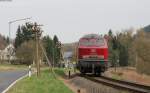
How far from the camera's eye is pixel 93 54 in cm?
4712

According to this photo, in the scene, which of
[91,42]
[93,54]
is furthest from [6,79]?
[91,42]

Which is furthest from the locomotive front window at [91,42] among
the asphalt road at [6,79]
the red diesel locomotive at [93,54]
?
the asphalt road at [6,79]

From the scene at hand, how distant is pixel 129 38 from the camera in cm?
18425

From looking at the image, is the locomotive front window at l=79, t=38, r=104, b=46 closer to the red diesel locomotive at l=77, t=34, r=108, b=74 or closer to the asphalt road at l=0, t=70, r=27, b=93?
the red diesel locomotive at l=77, t=34, r=108, b=74

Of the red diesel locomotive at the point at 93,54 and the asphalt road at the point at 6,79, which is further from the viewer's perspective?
the red diesel locomotive at the point at 93,54

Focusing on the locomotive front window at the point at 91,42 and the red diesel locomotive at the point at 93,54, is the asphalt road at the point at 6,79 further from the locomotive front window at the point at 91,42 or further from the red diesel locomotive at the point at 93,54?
the locomotive front window at the point at 91,42

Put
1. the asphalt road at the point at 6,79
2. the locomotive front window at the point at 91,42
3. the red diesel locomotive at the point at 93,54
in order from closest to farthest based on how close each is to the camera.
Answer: the asphalt road at the point at 6,79
the red diesel locomotive at the point at 93,54
the locomotive front window at the point at 91,42

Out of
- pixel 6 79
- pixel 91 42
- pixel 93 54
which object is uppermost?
pixel 91 42

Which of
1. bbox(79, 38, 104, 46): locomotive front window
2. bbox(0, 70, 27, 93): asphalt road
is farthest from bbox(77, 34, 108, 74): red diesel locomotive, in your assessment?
bbox(0, 70, 27, 93): asphalt road

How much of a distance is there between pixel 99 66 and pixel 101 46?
7.14 feet

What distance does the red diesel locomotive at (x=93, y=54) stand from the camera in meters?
46.6

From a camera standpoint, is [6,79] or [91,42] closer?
[6,79]

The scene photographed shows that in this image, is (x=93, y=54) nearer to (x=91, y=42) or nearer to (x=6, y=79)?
(x=91, y=42)

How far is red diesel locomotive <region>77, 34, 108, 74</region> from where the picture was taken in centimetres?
4659
